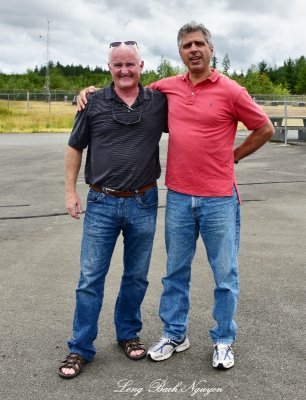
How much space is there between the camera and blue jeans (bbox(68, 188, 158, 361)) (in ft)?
10.3

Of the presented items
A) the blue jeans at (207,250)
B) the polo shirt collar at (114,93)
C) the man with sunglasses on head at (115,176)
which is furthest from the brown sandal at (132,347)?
the polo shirt collar at (114,93)

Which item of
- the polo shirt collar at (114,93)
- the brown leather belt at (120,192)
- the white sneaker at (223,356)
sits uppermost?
the polo shirt collar at (114,93)

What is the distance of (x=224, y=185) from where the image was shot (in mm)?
3174

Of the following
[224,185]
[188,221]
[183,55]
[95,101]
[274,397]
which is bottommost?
[274,397]

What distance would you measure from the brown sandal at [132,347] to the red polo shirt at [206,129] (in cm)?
101

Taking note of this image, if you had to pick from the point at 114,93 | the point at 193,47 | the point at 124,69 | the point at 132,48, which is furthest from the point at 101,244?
the point at 193,47

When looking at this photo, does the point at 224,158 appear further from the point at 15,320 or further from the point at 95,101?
the point at 15,320

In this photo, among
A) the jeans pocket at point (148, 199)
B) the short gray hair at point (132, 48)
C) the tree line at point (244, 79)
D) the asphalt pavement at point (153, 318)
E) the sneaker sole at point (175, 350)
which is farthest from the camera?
the tree line at point (244, 79)

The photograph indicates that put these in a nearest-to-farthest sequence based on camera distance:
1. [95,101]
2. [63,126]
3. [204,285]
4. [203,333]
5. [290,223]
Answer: [95,101], [203,333], [204,285], [290,223], [63,126]

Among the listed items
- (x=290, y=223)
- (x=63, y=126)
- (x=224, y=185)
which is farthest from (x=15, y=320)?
(x=63, y=126)

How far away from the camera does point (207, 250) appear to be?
330 centimetres

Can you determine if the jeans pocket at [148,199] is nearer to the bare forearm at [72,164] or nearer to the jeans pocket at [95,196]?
the jeans pocket at [95,196]

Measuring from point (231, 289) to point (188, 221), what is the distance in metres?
0.50

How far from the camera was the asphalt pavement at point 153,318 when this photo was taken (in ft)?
9.68
